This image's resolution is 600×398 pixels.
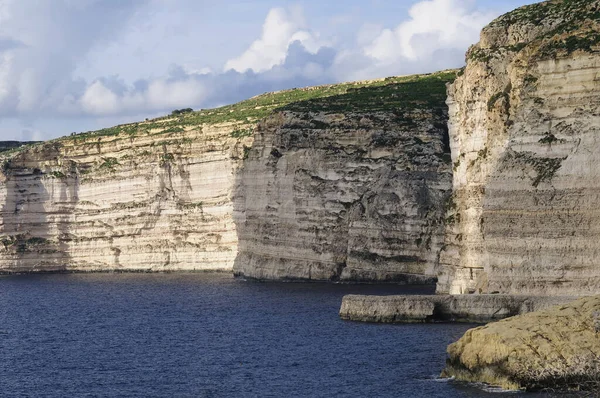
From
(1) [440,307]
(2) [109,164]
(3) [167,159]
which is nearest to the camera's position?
(1) [440,307]

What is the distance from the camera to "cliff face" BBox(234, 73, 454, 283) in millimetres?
93438

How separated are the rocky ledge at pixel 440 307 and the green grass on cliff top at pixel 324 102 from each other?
3528cm

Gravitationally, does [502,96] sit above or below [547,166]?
above

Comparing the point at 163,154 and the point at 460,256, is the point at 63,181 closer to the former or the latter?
the point at 163,154

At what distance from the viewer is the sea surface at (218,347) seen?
52500mm

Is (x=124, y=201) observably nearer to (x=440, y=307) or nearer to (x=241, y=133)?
(x=241, y=133)

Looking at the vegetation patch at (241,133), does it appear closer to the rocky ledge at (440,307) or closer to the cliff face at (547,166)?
the rocky ledge at (440,307)

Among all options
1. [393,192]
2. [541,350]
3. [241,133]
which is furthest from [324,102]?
[541,350]

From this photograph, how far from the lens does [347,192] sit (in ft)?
322

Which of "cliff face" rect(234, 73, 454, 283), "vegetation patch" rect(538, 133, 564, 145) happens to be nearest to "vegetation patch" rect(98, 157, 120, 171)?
Result: "cliff face" rect(234, 73, 454, 283)

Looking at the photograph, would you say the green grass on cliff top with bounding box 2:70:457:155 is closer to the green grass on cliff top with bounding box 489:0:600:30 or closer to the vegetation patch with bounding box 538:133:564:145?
the green grass on cliff top with bounding box 489:0:600:30

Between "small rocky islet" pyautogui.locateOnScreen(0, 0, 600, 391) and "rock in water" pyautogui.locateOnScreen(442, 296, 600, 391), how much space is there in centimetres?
7

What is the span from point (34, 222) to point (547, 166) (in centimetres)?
7229

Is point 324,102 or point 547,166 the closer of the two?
point 547,166
